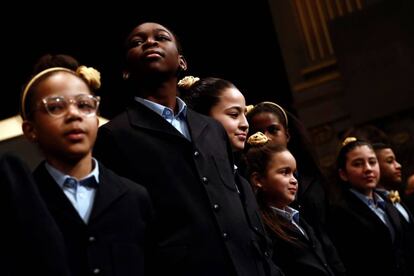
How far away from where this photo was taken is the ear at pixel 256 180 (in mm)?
3042

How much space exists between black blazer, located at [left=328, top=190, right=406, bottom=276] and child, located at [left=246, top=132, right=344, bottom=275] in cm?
37

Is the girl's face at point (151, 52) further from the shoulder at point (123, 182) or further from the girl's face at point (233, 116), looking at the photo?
the shoulder at point (123, 182)

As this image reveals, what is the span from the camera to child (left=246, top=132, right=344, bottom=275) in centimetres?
279

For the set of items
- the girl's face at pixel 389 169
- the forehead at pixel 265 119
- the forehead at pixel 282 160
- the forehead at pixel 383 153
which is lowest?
the girl's face at pixel 389 169

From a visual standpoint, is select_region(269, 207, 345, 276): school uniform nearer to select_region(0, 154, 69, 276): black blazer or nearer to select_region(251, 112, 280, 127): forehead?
select_region(251, 112, 280, 127): forehead

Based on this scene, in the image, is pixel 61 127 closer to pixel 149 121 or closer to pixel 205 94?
pixel 149 121

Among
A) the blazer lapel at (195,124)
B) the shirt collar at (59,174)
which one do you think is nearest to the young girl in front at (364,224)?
the blazer lapel at (195,124)

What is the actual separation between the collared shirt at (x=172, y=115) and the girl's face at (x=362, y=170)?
1546mm

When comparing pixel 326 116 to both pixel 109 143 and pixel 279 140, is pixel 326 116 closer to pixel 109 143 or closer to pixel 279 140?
pixel 279 140

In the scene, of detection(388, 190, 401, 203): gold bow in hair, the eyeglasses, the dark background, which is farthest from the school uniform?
the dark background

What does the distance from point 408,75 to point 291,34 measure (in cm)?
122

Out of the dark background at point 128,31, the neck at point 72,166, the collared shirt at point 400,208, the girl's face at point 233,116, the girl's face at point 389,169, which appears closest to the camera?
the neck at point 72,166

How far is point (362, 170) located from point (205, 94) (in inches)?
46.9

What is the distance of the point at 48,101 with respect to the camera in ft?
6.15
